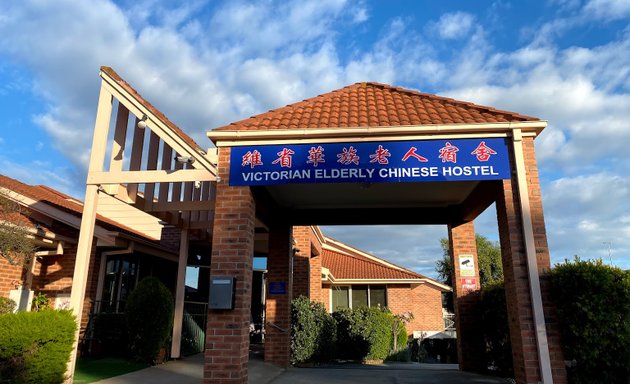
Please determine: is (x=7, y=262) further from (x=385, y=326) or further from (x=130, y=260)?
(x=385, y=326)

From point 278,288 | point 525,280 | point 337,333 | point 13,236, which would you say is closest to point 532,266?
point 525,280

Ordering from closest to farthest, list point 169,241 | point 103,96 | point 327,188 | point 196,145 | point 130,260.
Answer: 1. point 196,145
2. point 103,96
3. point 327,188
4. point 130,260
5. point 169,241

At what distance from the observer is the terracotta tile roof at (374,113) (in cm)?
677

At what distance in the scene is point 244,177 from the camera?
673 centimetres

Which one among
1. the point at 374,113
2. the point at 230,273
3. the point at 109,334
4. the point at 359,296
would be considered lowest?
the point at 109,334

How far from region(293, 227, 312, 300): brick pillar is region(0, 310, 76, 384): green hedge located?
23.6ft

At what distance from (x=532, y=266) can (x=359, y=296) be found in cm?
1409

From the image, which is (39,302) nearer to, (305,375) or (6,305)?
(6,305)

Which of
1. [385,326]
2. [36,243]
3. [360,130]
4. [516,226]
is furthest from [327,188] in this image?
[385,326]

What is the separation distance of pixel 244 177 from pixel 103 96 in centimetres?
306

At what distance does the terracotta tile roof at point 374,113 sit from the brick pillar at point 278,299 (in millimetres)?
3281

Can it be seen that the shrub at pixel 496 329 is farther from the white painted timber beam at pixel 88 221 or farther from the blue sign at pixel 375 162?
the white painted timber beam at pixel 88 221

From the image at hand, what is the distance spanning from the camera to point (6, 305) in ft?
26.6

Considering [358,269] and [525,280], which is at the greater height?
[358,269]
